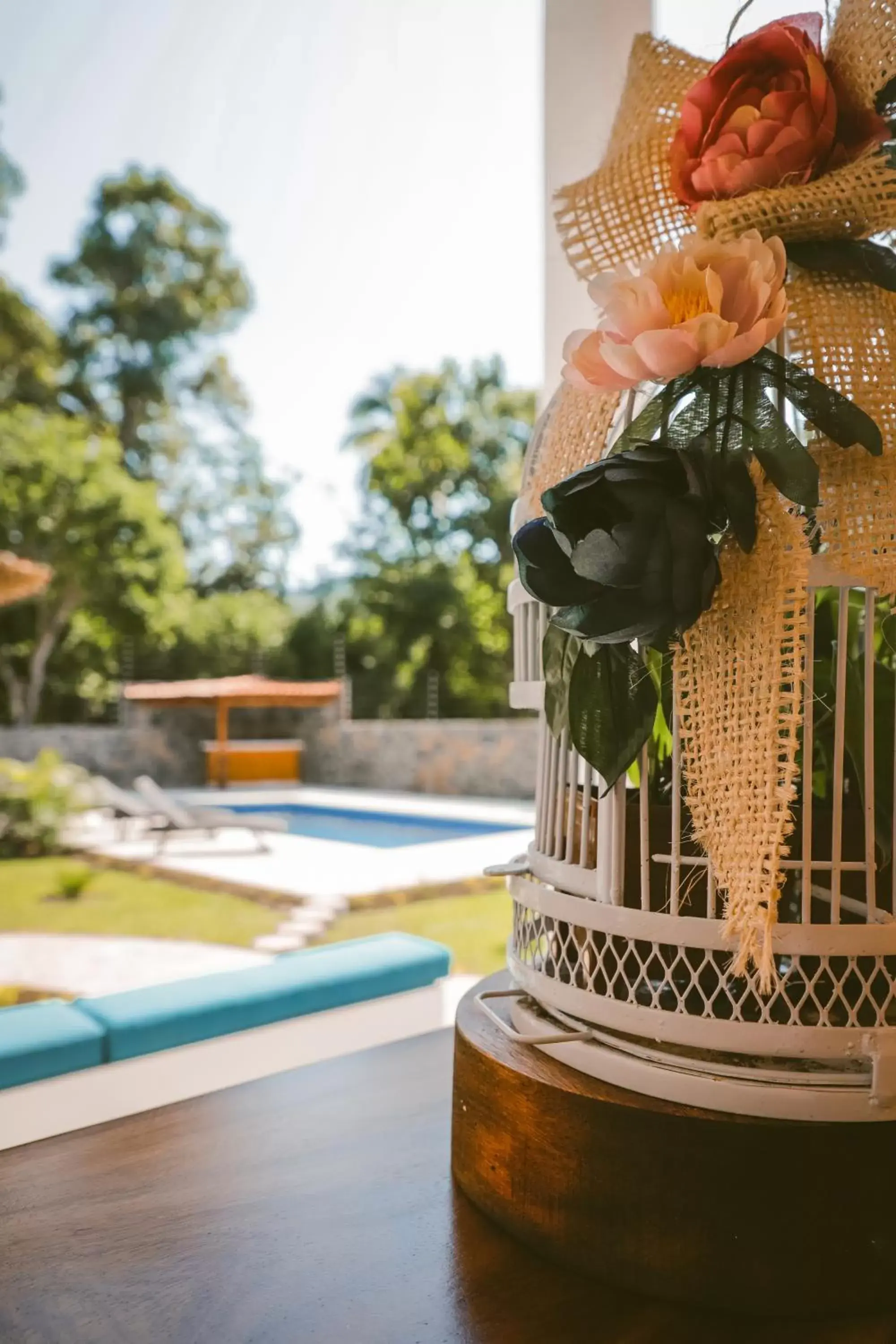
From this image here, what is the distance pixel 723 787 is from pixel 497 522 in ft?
46.5

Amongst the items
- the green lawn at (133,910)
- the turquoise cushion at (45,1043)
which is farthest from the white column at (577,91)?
the green lawn at (133,910)

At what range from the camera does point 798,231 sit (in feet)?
2.10

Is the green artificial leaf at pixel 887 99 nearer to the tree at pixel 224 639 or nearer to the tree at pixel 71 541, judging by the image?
the tree at pixel 71 541

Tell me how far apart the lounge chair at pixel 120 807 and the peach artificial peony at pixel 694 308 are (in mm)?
7364

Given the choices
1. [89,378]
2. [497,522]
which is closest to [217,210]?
[89,378]

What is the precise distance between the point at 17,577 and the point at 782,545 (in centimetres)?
565

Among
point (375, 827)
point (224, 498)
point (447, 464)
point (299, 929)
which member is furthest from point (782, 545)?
point (224, 498)

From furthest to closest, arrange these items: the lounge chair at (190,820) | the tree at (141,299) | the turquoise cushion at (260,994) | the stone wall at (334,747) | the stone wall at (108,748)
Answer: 1. the tree at (141,299)
2. the stone wall at (108,748)
3. the stone wall at (334,747)
4. the lounge chair at (190,820)
5. the turquoise cushion at (260,994)

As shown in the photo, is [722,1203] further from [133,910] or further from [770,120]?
[133,910]

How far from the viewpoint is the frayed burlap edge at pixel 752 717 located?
55 cm

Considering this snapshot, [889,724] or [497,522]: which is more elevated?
[497,522]

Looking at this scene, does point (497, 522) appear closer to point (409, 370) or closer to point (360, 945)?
point (409, 370)

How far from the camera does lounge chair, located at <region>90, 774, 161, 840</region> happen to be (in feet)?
24.8

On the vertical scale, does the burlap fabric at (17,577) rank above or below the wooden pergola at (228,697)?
above
